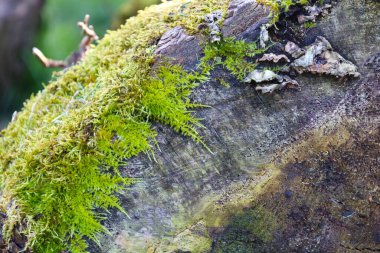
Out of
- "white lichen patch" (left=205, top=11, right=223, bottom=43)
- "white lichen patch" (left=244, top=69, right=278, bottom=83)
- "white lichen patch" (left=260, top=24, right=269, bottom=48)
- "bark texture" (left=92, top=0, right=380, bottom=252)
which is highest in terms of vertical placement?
"white lichen patch" (left=205, top=11, right=223, bottom=43)

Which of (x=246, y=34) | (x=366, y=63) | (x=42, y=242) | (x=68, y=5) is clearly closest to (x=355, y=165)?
(x=366, y=63)

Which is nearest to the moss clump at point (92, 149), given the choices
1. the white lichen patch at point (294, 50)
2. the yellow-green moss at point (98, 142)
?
the yellow-green moss at point (98, 142)

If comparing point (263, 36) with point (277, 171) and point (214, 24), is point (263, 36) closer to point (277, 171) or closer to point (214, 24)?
point (214, 24)

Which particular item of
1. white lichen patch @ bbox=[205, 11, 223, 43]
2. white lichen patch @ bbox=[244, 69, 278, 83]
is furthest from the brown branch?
white lichen patch @ bbox=[244, 69, 278, 83]

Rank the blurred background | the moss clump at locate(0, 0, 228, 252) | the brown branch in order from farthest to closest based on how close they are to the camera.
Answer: the blurred background
the brown branch
the moss clump at locate(0, 0, 228, 252)

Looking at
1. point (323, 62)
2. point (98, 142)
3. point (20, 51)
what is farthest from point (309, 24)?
point (20, 51)

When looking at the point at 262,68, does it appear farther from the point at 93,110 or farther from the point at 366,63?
the point at 93,110

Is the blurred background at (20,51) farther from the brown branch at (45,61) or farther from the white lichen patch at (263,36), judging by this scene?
the white lichen patch at (263,36)

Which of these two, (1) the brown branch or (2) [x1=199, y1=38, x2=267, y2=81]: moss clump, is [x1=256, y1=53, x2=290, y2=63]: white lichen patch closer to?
(2) [x1=199, y1=38, x2=267, y2=81]: moss clump
